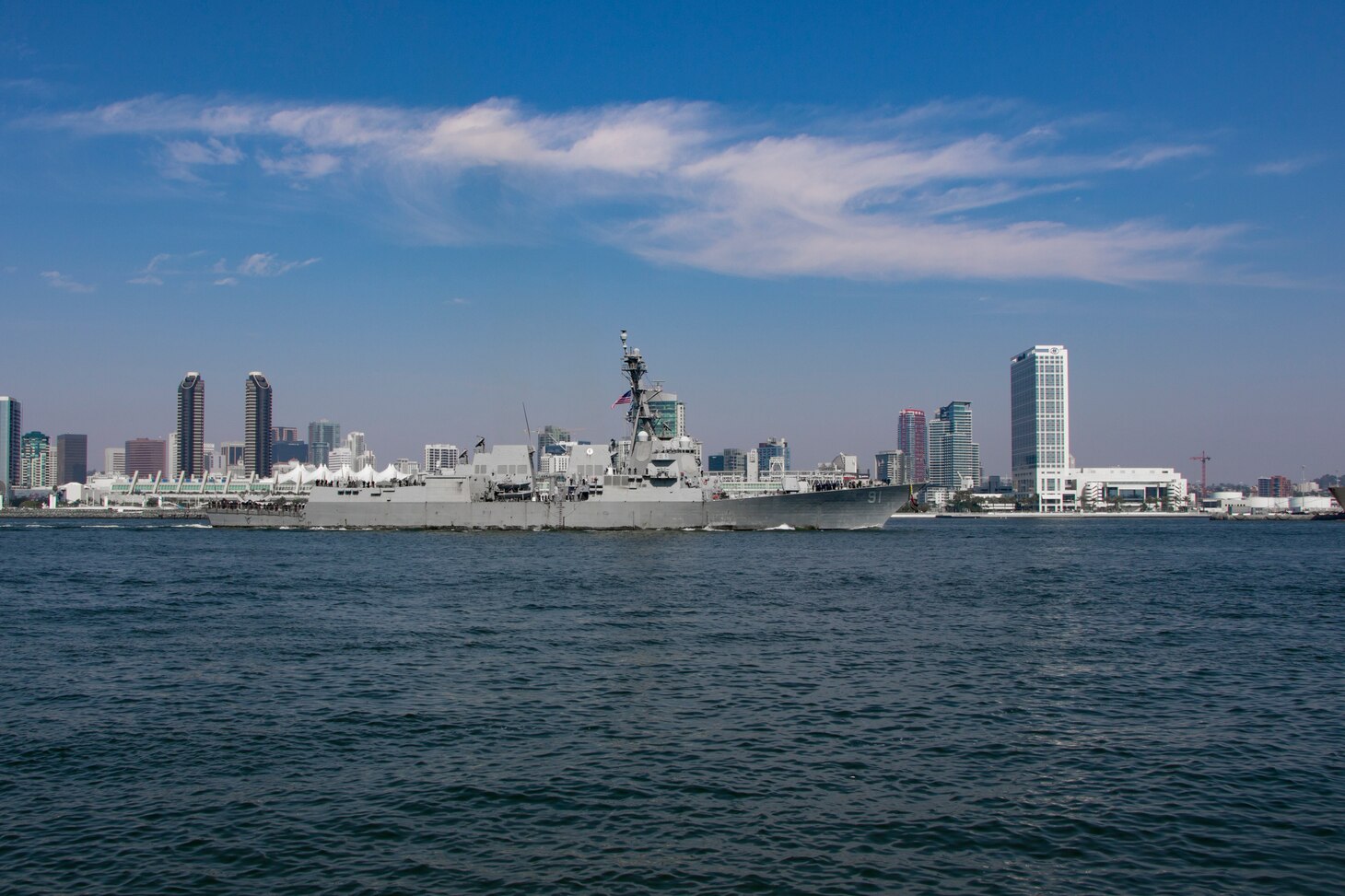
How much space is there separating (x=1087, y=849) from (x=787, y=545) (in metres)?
50.7

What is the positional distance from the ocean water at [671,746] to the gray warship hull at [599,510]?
1653 inches

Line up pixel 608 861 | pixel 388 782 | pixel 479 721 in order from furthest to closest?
pixel 479 721 → pixel 388 782 → pixel 608 861

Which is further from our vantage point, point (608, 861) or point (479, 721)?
point (479, 721)

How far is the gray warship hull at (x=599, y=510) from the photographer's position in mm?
75688

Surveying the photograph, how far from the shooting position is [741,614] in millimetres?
29438

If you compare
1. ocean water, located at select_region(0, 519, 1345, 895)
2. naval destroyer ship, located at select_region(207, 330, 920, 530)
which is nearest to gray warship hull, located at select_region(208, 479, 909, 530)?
naval destroyer ship, located at select_region(207, 330, 920, 530)

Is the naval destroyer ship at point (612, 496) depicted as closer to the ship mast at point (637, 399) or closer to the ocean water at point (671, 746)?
the ship mast at point (637, 399)

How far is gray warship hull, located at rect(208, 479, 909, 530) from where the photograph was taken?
248ft

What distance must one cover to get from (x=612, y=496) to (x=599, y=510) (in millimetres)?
1566

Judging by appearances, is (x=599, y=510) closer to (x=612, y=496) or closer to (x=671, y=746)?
(x=612, y=496)

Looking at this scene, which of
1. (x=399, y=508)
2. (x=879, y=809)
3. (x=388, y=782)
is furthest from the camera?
(x=399, y=508)

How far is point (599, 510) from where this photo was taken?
76938 millimetres

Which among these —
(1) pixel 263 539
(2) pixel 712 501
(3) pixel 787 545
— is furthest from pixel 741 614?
(1) pixel 263 539

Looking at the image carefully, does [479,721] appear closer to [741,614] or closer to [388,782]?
[388,782]
